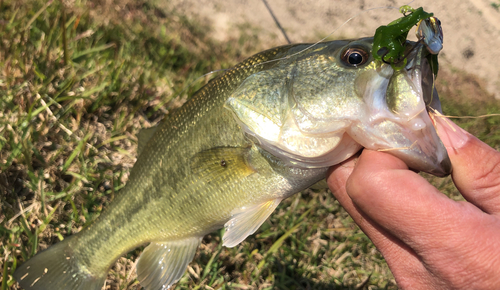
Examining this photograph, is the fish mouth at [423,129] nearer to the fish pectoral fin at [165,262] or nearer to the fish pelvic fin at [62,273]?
the fish pectoral fin at [165,262]

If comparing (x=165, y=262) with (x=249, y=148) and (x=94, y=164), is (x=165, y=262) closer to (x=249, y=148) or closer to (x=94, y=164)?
(x=249, y=148)

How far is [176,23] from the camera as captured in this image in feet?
15.0

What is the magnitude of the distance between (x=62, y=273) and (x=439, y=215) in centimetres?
231

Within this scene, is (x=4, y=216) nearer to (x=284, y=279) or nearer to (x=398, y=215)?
(x=284, y=279)

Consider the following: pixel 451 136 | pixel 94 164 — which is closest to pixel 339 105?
pixel 451 136

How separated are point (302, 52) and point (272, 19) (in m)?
3.26

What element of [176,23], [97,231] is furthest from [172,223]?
[176,23]

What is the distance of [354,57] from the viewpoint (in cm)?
154

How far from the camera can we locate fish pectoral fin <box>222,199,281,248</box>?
1.89 metres

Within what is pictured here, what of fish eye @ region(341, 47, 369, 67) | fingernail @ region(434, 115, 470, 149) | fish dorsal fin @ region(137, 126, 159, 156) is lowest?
fingernail @ region(434, 115, 470, 149)

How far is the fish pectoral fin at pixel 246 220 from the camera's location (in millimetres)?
1889

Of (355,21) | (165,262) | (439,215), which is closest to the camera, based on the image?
(439,215)

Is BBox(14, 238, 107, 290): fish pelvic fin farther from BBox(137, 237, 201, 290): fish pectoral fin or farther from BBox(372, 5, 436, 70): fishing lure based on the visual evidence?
BBox(372, 5, 436, 70): fishing lure

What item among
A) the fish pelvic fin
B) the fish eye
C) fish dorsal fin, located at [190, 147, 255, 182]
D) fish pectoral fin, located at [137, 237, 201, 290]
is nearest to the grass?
the fish pelvic fin
